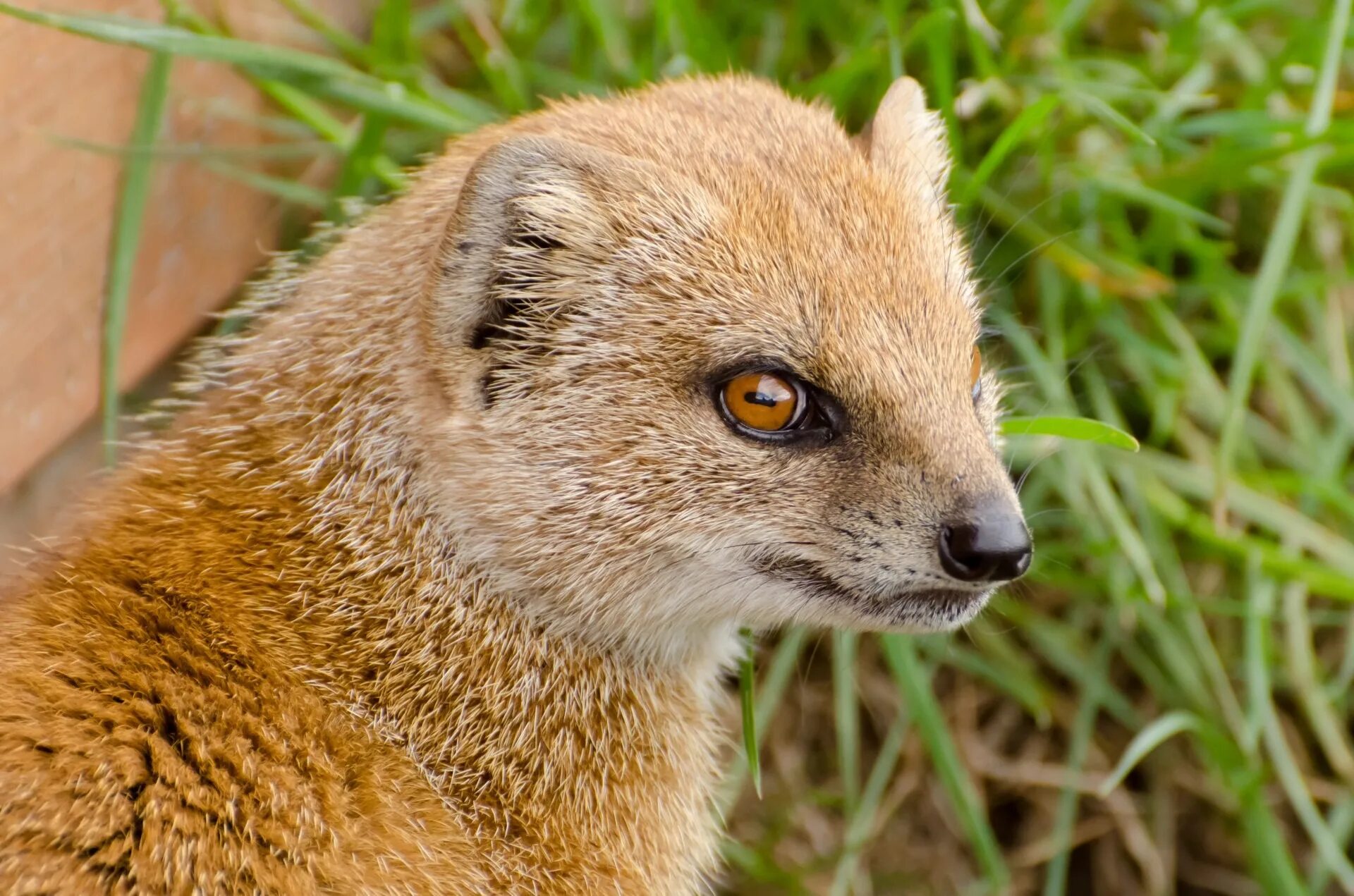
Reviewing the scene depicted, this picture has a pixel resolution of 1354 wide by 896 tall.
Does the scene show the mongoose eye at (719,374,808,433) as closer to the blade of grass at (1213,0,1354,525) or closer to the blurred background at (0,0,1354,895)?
the blurred background at (0,0,1354,895)

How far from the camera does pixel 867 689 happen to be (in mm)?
3873

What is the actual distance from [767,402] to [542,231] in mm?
522

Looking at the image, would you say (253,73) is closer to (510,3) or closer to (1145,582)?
(510,3)

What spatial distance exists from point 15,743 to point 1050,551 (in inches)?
103

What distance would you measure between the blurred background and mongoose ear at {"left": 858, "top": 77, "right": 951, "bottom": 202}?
1.50ft

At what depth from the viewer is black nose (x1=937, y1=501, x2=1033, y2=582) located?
90.0 inches

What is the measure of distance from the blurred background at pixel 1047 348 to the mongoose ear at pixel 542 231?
98 cm

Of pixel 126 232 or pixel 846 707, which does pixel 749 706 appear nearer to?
pixel 846 707

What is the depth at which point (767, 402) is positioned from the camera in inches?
94.7

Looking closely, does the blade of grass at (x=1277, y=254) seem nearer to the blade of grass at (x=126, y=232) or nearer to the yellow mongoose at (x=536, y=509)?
the yellow mongoose at (x=536, y=509)

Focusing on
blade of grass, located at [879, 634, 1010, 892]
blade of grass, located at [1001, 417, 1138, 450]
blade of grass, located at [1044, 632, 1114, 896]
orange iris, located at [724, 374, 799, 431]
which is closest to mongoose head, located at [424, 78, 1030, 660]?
orange iris, located at [724, 374, 799, 431]

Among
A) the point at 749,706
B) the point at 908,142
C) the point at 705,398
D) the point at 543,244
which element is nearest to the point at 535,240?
the point at 543,244

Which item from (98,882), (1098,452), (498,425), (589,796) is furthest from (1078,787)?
(98,882)

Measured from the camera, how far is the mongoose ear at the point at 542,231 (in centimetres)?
241
